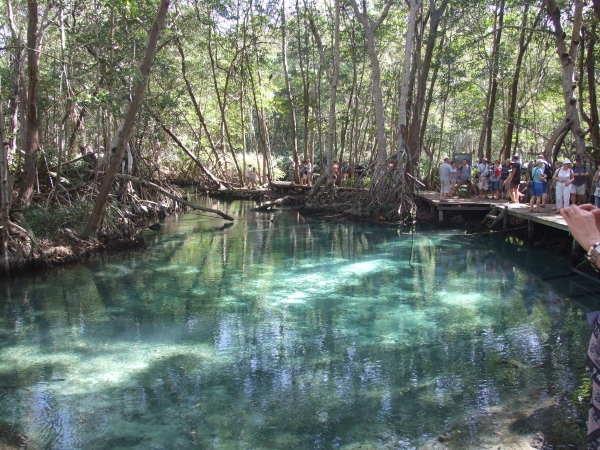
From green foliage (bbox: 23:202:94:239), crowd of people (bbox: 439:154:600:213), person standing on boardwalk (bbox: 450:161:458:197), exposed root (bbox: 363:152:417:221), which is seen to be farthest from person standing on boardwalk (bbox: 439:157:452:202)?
green foliage (bbox: 23:202:94:239)

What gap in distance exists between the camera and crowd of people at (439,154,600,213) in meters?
11.4

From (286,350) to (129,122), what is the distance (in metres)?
6.40

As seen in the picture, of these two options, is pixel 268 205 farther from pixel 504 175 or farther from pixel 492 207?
pixel 492 207

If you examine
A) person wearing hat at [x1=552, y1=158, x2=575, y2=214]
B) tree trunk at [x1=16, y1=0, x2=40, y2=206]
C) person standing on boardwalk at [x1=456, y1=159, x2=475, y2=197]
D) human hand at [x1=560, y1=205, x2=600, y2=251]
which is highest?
tree trunk at [x1=16, y1=0, x2=40, y2=206]

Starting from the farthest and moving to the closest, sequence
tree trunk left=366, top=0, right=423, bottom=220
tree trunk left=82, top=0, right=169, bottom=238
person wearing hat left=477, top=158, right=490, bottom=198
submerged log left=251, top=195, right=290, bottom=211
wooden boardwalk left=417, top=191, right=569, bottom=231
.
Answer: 1. submerged log left=251, top=195, right=290, bottom=211
2. person wearing hat left=477, top=158, right=490, bottom=198
3. tree trunk left=366, top=0, right=423, bottom=220
4. wooden boardwalk left=417, top=191, right=569, bottom=231
5. tree trunk left=82, top=0, right=169, bottom=238

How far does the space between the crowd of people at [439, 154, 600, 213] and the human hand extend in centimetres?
708

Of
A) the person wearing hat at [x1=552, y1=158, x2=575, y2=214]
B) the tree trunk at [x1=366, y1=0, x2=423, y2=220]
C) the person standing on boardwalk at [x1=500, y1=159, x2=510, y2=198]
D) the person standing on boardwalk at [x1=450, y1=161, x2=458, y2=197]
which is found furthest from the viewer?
the person standing on boardwalk at [x1=450, y1=161, x2=458, y2=197]

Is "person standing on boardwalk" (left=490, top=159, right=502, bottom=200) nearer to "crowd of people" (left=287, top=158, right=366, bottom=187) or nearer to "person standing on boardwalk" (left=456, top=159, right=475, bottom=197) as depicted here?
"person standing on boardwalk" (left=456, top=159, right=475, bottom=197)

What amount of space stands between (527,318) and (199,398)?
5.05 metres

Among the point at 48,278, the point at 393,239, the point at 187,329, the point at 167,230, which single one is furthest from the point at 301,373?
the point at 167,230

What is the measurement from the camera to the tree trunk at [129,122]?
31.9 ft

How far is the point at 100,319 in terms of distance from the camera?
25.5 feet

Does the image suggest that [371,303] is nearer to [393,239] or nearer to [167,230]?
[393,239]

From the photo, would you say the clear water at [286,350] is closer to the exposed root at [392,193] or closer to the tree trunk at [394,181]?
the exposed root at [392,193]
